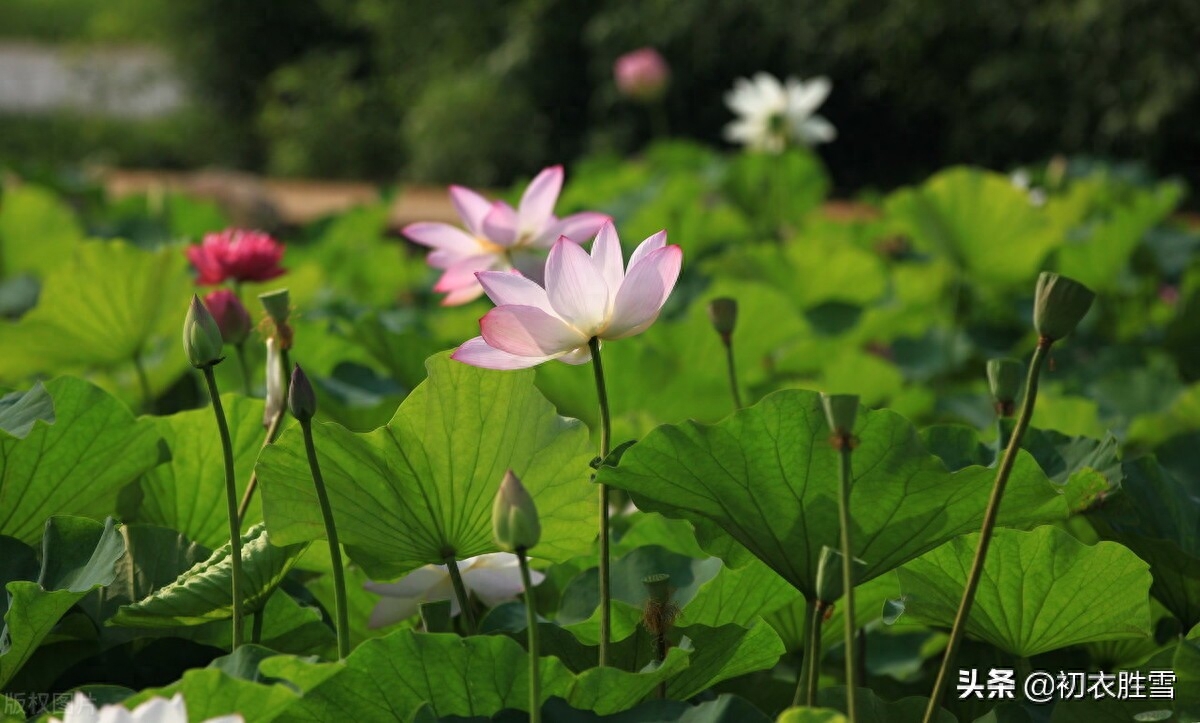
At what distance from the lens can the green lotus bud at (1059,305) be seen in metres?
0.60

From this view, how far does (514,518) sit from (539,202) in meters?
0.48

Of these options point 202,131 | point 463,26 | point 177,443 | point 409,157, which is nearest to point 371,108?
point 409,157

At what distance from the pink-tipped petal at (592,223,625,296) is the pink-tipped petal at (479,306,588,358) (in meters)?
0.03

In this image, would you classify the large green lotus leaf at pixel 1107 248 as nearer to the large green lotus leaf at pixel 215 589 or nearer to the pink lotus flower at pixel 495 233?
the pink lotus flower at pixel 495 233

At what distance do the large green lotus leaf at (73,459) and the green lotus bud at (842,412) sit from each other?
412 mm

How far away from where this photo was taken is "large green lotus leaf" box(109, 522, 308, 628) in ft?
2.19

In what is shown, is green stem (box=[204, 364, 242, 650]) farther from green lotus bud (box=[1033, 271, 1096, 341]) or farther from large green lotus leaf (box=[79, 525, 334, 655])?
green lotus bud (box=[1033, 271, 1096, 341])

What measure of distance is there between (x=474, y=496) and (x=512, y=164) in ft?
23.9

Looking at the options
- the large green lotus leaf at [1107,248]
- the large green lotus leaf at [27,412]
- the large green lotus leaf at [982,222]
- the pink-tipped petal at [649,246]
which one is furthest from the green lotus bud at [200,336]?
the large green lotus leaf at [1107,248]

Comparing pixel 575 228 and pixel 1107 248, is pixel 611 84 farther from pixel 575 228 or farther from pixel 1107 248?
pixel 575 228

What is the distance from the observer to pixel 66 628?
0.71 m

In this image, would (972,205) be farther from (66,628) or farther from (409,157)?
(409,157)

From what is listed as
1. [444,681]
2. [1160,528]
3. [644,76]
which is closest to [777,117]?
[644,76]

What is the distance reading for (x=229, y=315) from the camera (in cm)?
90
